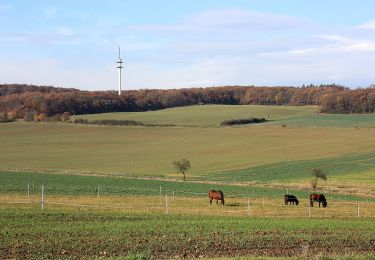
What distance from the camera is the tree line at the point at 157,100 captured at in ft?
482

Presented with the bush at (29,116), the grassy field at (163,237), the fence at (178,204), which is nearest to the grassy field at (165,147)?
the bush at (29,116)

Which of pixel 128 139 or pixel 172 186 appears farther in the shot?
pixel 128 139

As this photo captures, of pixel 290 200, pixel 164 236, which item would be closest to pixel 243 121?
pixel 290 200

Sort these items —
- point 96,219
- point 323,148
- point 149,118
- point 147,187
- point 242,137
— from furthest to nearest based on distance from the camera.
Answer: point 149,118 → point 242,137 → point 323,148 → point 147,187 → point 96,219

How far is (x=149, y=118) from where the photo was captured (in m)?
148

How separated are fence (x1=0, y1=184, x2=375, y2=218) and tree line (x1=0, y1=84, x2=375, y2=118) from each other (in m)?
99.4

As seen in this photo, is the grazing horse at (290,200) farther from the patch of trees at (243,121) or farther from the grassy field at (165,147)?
the patch of trees at (243,121)

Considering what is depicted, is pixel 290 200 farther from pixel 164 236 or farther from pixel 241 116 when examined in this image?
pixel 241 116

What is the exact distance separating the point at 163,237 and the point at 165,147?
79333 millimetres

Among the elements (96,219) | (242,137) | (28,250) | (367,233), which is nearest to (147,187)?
(96,219)

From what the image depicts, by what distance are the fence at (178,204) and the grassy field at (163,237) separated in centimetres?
617

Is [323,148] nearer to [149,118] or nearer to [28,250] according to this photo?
[149,118]

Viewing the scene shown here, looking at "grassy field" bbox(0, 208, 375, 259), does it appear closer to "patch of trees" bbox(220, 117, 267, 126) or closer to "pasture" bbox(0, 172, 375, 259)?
"pasture" bbox(0, 172, 375, 259)

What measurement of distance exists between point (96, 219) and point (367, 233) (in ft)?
38.6
